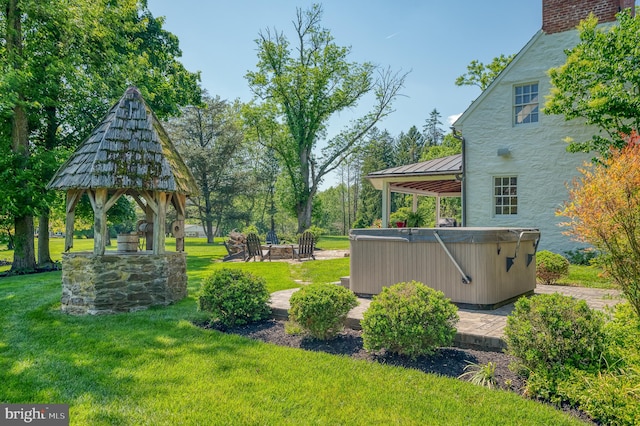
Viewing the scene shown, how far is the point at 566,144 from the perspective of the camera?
11.8m

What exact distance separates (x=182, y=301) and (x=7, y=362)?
3250 mm

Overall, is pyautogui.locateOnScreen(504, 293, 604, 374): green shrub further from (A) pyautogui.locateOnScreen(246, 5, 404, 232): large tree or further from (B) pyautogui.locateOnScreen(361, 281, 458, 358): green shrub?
(A) pyautogui.locateOnScreen(246, 5, 404, 232): large tree

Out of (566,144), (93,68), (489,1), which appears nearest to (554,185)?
(566,144)

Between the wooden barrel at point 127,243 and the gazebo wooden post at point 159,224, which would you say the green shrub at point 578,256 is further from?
the wooden barrel at point 127,243

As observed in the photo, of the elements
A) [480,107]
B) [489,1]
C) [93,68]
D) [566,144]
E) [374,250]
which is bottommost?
[374,250]

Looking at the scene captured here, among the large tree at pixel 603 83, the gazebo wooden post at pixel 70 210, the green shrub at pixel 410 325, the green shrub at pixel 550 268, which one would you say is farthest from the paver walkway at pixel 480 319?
the large tree at pixel 603 83

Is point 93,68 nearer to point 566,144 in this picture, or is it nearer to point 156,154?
point 156,154

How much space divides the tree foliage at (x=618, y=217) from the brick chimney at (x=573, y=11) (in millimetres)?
10264

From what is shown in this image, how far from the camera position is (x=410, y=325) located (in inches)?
155

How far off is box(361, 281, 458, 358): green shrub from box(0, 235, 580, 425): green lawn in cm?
30

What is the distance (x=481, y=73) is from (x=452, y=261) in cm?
1894

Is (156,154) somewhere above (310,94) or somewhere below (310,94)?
below

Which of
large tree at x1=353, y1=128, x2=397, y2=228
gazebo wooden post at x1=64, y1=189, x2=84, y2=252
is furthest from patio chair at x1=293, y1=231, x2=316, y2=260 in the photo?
large tree at x1=353, y1=128, x2=397, y2=228

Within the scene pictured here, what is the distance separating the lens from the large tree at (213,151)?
2959cm
